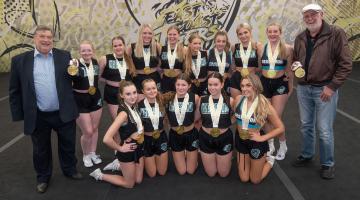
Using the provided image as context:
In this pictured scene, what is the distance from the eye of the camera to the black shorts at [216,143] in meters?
3.77

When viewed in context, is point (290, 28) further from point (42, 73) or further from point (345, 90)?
point (42, 73)

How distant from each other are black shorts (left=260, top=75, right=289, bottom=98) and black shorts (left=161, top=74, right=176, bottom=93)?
1.34 meters

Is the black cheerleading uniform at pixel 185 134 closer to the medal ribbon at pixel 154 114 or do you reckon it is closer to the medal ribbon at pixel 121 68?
the medal ribbon at pixel 154 114

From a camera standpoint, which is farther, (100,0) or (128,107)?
(100,0)

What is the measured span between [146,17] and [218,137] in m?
7.18

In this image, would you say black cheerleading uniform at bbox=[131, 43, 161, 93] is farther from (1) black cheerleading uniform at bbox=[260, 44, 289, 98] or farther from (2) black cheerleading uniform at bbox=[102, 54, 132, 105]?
(1) black cheerleading uniform at bbox=[260, 44, 289, 98]

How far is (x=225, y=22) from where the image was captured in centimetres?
1011

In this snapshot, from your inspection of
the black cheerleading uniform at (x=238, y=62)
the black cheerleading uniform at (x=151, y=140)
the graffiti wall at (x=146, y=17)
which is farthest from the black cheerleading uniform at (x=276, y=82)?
the graffiti wall at (x=146, y=17)

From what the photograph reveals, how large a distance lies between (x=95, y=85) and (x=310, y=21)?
262 centimetres

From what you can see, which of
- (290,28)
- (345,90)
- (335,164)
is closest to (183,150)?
(335,164)

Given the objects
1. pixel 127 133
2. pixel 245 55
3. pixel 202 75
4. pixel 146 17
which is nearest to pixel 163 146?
pixel 127 133

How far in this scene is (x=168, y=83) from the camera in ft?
16.0

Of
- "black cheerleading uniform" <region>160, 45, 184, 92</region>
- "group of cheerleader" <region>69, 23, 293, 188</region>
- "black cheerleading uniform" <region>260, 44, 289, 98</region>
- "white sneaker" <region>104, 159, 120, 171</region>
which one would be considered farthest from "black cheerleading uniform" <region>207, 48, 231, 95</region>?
"white sneaker" <region>104, 159, 120, 171</region>

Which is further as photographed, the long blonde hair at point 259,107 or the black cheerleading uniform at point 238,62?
the black cheerleading uniform at point 238,62
